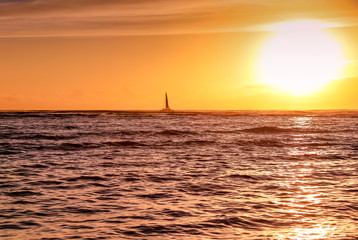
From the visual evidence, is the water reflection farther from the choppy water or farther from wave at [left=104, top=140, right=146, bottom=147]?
wave at [left=104, top=140, right=146, bottom=147]

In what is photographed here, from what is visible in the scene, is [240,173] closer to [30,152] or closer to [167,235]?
[167,235]

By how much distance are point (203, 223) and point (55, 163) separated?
37.7 feet

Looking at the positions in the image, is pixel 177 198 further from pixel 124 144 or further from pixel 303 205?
pixel 124 144

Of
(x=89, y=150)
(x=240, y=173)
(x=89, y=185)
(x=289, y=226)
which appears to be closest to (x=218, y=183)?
(x=240, y=173)

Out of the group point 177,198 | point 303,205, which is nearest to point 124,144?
point 177,198

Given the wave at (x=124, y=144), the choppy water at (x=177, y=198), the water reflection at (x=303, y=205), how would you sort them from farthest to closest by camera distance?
the wave at (x=124, y=144)
the choppy water at (x=177, y=198)
the water reflection at (x=303, y=205)

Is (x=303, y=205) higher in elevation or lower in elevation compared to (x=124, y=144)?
lower

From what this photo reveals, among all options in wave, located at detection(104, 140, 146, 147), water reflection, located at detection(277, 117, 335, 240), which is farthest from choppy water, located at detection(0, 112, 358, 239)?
wave, located at detection(104, 140, 146, 147)

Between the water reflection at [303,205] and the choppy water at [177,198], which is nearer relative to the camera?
the water reflection at [303,205]

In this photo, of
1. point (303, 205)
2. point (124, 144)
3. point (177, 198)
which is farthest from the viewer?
point (124, 144)

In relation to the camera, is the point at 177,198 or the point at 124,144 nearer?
the point at 177,198

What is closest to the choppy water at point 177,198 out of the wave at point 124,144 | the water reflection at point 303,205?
the water reflection at point 303,205

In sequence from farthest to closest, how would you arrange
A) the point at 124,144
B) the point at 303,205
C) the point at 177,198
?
the point at 124,144 → the point at 177,198 → the point at 303,205

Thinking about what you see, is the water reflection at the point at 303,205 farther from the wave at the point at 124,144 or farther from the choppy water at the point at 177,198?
the wave at the point at 124,144
